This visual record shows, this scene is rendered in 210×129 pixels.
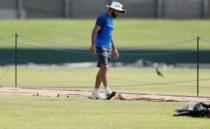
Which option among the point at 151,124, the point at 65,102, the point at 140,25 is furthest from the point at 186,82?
the point at 140,25

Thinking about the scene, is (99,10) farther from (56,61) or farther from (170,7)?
(56,61)

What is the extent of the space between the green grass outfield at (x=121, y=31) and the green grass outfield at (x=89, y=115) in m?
26.4

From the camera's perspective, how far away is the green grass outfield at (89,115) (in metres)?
12.8

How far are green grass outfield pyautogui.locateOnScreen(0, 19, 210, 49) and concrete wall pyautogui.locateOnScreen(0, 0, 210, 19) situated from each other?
3.01m

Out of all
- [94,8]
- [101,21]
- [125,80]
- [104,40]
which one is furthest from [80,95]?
[94,8]

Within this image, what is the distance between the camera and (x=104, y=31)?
686 inches

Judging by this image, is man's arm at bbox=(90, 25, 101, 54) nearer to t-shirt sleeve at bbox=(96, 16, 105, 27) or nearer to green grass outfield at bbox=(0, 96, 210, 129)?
t-shirt sleeve at bbox=(96, 16, 105, 27)

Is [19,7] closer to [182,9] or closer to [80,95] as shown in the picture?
[182,9]

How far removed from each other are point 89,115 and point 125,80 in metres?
10.8

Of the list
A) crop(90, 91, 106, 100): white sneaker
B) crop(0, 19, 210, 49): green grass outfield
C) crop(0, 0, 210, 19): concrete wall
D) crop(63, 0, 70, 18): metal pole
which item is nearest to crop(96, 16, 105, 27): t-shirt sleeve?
crop(90, 91, 106, 100): white sneaker

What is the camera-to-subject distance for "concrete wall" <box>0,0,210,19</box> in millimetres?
53906

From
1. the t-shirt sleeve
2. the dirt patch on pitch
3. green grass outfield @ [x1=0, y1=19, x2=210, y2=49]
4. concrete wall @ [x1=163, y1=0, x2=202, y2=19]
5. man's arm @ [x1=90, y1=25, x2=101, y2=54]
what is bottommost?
the dirt patch on pitch

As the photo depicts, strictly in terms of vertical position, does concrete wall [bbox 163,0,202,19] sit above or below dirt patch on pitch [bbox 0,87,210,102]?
above

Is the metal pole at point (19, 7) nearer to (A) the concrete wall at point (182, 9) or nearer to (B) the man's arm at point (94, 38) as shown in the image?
(A) the concrete wall at point (182, 9)
